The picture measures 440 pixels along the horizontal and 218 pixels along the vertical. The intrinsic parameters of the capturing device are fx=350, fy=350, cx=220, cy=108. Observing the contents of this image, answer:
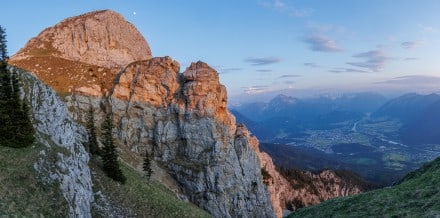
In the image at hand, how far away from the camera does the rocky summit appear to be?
92.2 m

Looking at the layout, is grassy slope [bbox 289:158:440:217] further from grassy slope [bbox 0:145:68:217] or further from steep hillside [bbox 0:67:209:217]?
grassy slope [bbox 0:145:68:217]

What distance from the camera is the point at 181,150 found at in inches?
3809

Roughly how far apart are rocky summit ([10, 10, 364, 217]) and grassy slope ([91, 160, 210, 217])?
27532 mm

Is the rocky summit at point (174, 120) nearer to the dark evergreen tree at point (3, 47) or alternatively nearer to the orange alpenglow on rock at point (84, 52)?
the orange alpenglow on rock at point (84, 52)

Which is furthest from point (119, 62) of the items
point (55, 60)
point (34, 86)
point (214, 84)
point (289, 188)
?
point (289, 188)

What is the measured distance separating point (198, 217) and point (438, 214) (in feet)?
129

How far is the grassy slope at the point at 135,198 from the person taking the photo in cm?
4792

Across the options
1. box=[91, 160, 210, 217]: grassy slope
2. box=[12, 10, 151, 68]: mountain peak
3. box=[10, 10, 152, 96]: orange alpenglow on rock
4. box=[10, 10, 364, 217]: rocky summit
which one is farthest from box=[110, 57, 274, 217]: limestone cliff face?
box=[91, 160, 210, 217]: grassy slope

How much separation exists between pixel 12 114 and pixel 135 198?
20.6 metres

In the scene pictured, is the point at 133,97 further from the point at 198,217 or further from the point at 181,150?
the point at 198,217

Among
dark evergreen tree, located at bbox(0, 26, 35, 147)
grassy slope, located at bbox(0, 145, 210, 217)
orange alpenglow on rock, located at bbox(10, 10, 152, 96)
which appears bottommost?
grassy slope, located at bbox(0, 145, 210, 217)

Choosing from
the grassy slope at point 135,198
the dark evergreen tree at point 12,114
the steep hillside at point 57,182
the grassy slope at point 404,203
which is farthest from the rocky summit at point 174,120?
the grassy slope at point 404,203

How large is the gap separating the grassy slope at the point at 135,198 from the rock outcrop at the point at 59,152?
389 centimetres

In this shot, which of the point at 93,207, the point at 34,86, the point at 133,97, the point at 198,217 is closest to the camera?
the point at 93,207
